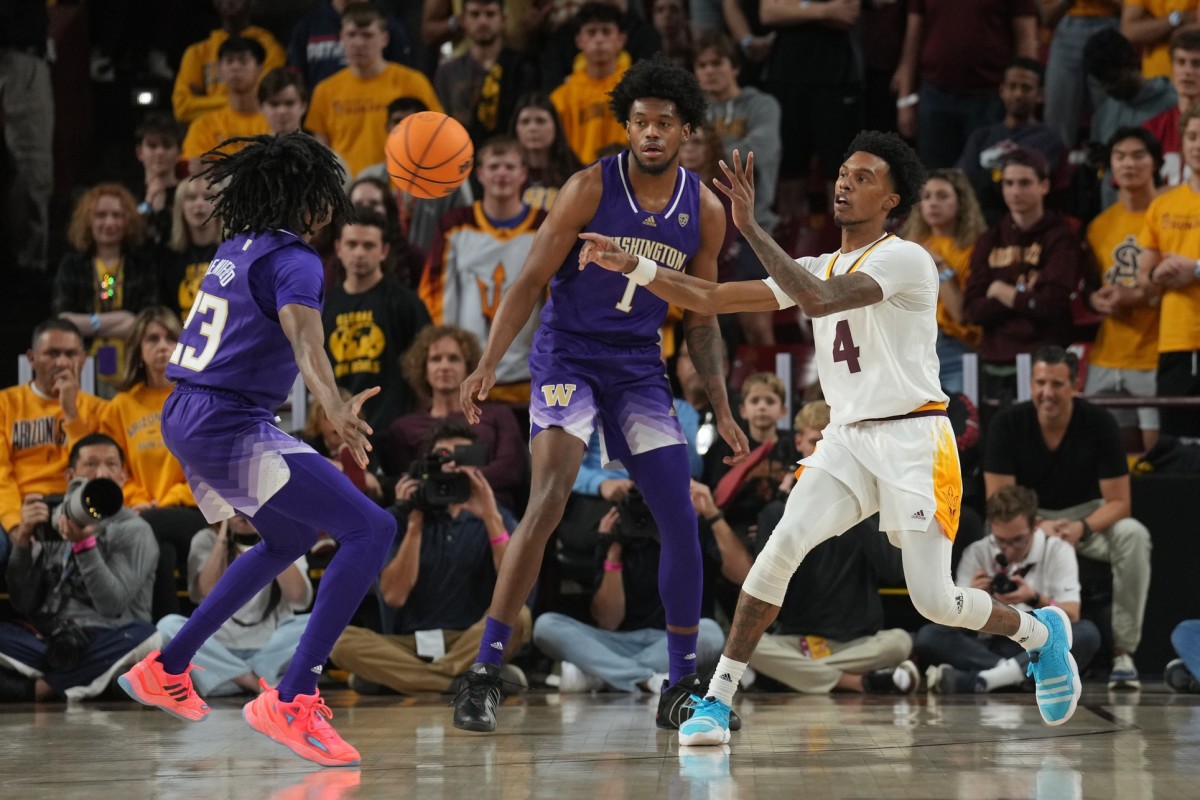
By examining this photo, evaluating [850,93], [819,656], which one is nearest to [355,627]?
[819,656]

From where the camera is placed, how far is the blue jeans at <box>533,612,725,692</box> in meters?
7.65

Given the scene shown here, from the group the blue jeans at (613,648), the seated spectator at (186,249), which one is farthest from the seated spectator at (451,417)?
the seated spectator at (186,249)

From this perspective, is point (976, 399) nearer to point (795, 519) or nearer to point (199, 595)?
point (795, 519)

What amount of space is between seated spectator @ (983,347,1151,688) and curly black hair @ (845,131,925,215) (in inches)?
106

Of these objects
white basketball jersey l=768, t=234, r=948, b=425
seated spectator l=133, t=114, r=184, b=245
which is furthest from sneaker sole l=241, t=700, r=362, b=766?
seated spectator l=133, t=114, r=184, b=245

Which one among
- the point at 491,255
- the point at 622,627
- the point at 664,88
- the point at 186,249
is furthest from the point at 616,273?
the point at 186,249

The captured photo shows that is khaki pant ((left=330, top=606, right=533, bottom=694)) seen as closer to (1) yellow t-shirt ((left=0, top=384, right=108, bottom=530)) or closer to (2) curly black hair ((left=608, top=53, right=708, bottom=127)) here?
(1) yellow t-shirt ((left=0, top=384, right=108, bottom=530))

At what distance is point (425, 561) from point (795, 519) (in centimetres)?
297

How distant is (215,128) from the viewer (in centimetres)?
1071

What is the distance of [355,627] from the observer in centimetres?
777

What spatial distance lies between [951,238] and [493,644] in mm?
4834

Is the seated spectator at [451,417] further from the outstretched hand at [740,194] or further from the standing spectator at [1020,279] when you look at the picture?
the outstretched hand at [740,194]

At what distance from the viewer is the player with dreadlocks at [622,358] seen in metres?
5.80

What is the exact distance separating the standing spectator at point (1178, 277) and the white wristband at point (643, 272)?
4.45 metres
